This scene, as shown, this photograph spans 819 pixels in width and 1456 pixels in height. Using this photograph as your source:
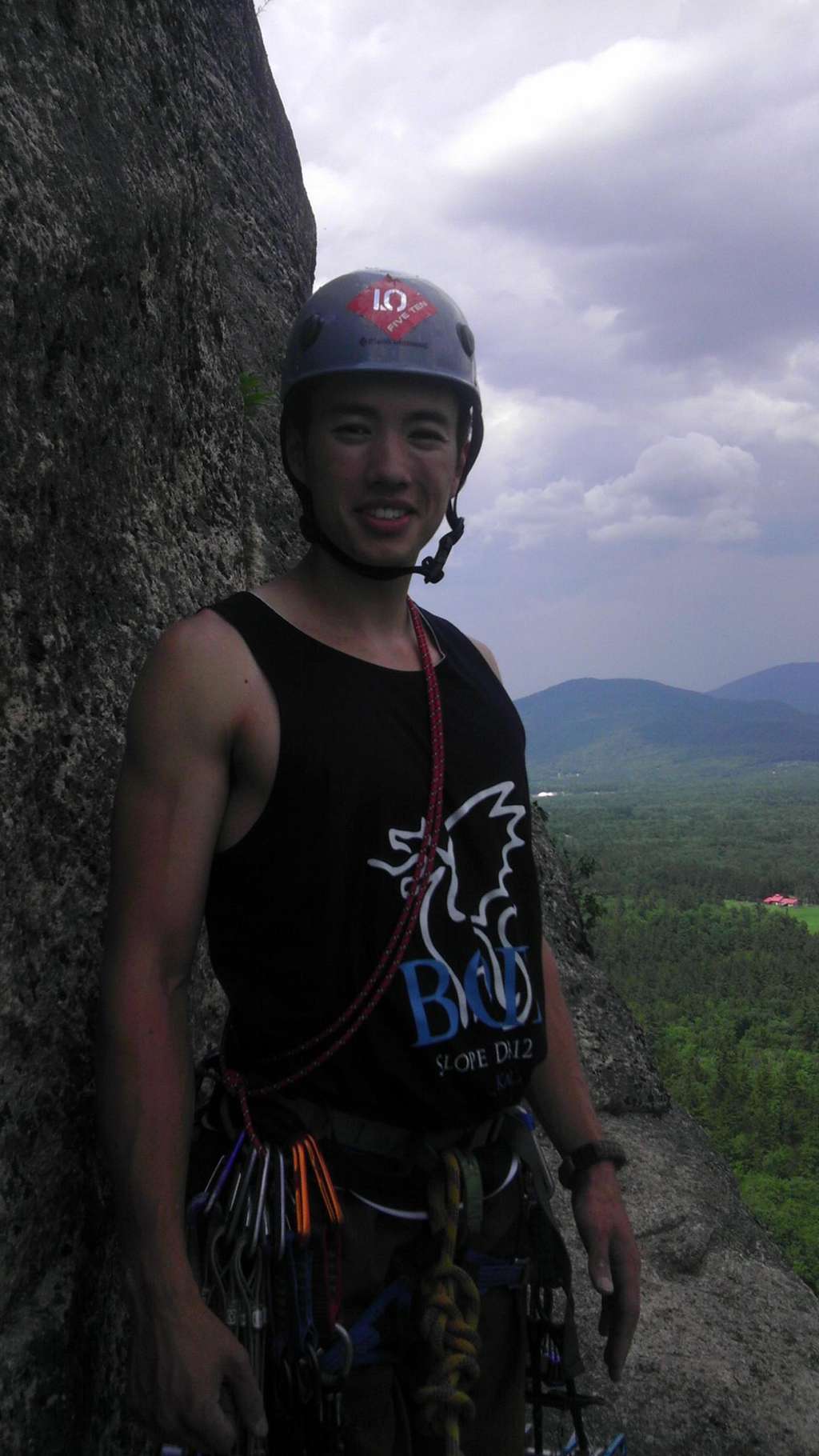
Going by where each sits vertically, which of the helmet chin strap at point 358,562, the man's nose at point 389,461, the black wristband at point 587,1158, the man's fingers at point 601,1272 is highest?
the man's nose at point 389,461

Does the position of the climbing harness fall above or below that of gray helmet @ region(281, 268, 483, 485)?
below

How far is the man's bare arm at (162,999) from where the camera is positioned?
1.59m

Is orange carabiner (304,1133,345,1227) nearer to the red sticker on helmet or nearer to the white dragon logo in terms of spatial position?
the white dragon logo

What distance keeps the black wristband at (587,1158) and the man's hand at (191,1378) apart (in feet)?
3.16

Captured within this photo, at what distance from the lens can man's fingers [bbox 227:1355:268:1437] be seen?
62.6 inches

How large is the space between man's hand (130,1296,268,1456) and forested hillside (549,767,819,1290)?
15178mm

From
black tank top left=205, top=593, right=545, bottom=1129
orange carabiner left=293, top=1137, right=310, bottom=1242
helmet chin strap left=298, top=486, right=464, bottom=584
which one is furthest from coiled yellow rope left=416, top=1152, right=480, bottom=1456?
helmet chin strap left=298, top=486, right=464, bottom=584

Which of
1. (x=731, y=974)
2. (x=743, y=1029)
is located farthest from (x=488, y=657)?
(x=731, y=974)

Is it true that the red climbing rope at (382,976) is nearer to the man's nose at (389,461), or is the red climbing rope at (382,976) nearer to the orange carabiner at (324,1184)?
the orange carabiner at (324,1184)

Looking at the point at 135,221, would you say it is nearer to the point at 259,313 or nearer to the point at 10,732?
the point at 10,732

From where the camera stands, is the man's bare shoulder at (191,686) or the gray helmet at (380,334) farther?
the gray helmet at (380,334)

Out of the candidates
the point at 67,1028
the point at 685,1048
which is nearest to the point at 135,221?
the point at 67,1028

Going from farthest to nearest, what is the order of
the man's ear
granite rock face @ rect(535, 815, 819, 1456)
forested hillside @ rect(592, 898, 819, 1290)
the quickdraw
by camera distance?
1. forested hillside @ rect(592, 898, 819, 1290)
2. granite rock face @ rect(535, 815, 819, 1456)
3. the man's ear
4. the quickdraw

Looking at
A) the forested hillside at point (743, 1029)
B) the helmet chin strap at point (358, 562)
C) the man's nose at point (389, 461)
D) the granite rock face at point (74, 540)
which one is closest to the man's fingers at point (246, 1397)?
the granite rock face at point (74, 540)
